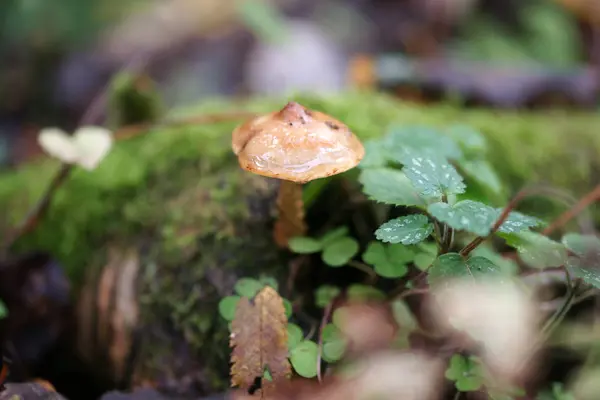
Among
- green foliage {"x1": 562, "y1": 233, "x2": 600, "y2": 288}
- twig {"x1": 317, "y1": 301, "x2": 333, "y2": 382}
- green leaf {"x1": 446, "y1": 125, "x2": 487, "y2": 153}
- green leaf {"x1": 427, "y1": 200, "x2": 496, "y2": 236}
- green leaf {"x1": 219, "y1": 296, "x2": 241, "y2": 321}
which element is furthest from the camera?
green leaf {"x1": 446, "y1": 125, "x2": 487, "y2": 153}

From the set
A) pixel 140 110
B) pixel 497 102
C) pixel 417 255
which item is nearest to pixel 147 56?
pixel 140 110

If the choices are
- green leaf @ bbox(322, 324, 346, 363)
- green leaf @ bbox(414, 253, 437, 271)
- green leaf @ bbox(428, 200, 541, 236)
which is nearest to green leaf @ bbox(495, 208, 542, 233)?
green leaf @ bbox(428, 200, 541, 236)

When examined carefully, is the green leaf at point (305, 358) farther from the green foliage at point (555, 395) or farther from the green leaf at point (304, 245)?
the green foliage at point (555, 395)

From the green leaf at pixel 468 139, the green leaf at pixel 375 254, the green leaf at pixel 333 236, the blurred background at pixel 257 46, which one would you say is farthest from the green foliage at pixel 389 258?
the blurred background at pixel 257 46

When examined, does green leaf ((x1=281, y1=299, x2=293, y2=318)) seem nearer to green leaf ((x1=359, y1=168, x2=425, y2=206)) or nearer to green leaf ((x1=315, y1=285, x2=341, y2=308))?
green leaf ((x1=315, y1=285, x2=341, y2=308))

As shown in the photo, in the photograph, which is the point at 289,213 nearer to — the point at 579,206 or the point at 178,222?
the point at 178,222

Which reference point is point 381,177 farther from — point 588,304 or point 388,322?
point 588,304
